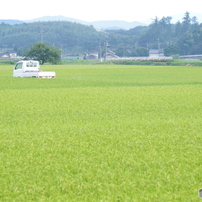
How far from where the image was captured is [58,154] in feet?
27.5

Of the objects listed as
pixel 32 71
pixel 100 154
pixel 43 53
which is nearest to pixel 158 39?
pixel 43 53

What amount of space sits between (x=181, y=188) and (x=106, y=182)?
3.80 ft

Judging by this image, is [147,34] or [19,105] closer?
[19,105]

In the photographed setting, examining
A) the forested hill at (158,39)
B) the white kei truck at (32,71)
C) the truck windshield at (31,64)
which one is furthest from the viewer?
the forested hill at (158,39)

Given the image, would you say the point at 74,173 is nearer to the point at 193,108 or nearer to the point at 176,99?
the point at 193,108

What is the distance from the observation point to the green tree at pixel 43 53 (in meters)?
76.2

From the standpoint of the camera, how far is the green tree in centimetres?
7625

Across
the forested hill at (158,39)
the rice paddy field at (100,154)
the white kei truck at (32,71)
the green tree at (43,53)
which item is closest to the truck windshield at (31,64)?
the white kei truck at (32,71)

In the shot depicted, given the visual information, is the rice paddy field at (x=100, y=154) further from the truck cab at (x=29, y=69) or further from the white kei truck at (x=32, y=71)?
the truck cab at (x=29, y=69)

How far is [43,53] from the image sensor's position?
77375 mm

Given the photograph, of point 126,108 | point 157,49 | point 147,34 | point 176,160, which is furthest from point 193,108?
point 147,34

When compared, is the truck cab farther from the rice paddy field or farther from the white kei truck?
the rice paddy field

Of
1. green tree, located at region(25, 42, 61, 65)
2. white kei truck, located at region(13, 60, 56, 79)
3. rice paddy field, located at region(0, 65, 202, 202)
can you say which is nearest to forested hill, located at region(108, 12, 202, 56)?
green tree, located at region(25, 42, 61, 65)

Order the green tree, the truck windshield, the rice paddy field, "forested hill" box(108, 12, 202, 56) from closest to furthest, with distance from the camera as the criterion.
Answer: the rice paddy field → the truck windshield → the green tree → "forested hill" box(108, 12, 202, 56)
